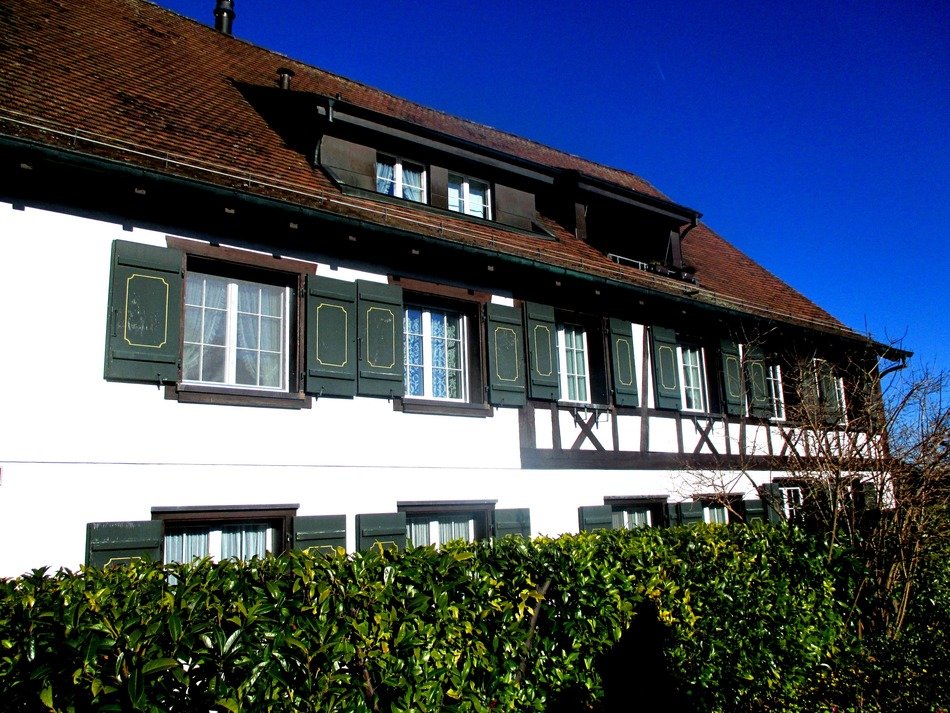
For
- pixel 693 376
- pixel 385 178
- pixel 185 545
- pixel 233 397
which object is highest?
pixel 385 178

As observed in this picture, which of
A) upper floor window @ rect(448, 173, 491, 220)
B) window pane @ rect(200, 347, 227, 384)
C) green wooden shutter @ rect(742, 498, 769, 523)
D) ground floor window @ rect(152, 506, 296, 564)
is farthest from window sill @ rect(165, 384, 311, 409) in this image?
green wooden shutter @ rect(742, 498, 769, 523)

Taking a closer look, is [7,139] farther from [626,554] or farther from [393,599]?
[626,554]

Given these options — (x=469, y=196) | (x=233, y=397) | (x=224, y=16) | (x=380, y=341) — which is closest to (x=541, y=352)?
(x=380, y=341)

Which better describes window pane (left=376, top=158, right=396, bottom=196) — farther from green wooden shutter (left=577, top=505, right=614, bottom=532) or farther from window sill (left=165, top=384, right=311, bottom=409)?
green wooden shutter (left=577, top=505, right=614, bottom=532)

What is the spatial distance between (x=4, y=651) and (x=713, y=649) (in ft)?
17.1

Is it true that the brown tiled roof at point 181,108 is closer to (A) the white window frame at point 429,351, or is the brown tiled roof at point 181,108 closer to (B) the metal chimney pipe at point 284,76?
(B) the metal chimney pipe at point 284,76

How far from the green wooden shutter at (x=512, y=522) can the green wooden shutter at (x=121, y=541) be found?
401cm

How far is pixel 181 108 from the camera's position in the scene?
9594 millimetres

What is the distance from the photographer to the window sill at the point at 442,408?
359 inches

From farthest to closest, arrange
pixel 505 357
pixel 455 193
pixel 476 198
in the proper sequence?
pixel 476 198 < pixel 455 193 < pixel 505 357

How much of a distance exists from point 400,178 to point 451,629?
7211 millimetres

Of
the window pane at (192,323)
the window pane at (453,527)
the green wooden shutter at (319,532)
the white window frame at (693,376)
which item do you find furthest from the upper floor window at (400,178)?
the white window frame at (693,376)

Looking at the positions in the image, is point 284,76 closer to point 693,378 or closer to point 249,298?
point 249,298

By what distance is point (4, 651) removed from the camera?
12.4 ft
